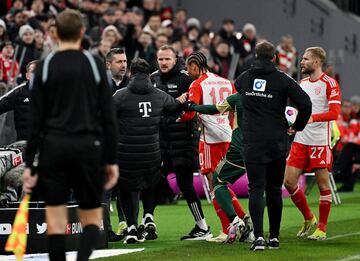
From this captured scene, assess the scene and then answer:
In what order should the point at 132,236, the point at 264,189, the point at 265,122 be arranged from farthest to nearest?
the point at 132,236 < the point at 264,189 < the point at 265,122

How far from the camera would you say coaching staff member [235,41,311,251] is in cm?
1231

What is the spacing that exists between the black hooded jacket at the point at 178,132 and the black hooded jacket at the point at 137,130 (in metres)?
0.79

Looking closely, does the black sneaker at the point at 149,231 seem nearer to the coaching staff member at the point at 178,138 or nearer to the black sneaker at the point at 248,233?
the coaching staff member at the point at 178,138

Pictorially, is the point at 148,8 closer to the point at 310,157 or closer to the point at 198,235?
the point at 310,157

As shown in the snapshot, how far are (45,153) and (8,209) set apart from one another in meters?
3.29

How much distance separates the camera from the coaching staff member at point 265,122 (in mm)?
12312

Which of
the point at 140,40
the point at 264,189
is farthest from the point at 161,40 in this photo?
the point at 264,189

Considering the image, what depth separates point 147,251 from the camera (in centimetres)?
1262

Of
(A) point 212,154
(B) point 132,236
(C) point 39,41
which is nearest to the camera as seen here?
(B) point 132,236

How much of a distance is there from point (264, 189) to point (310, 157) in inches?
67.0

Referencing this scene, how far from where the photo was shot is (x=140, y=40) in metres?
23.0

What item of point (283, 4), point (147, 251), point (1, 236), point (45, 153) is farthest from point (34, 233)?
point (283, 4)

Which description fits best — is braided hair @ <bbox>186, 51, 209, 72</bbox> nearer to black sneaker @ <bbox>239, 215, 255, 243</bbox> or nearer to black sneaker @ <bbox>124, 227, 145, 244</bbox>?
black sneaker @ <bbox>239, 215, 255, 243</bbox>

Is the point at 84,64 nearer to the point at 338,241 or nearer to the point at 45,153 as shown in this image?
the point at 45,153
